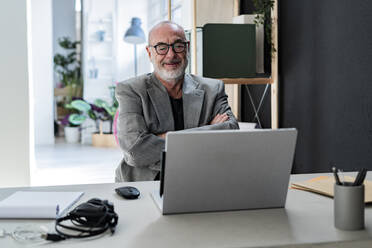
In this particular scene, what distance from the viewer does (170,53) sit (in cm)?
221

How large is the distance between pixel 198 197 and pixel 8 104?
8.25 ft

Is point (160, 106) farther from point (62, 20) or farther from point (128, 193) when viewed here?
point (62, 20)

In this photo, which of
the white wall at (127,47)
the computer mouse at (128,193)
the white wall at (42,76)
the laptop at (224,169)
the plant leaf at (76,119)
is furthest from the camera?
the white wall at (127,47)

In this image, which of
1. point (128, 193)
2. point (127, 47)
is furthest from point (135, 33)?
point (128, 193)

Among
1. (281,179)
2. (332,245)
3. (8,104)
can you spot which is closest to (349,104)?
(281,179)

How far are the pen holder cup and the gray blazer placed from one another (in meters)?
1.10

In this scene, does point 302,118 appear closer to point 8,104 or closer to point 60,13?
point 8,104

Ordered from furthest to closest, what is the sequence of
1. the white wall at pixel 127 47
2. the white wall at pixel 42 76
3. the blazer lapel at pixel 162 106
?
the white wall at pixel 127 47 → the white wall at pixel 42 76 → the blazer lapel at pixel 162 106

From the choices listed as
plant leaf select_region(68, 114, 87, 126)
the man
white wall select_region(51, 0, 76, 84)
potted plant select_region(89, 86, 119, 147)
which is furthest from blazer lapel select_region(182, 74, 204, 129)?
white wall select_region(51, 0, 76, 84)

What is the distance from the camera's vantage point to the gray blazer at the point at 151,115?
2.02m

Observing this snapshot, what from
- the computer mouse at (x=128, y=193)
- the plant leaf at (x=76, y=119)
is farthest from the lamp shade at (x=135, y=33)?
the computer mouse at (x=128, y=193)

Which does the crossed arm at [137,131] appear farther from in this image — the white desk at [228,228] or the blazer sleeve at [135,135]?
the white desk at [228,228]

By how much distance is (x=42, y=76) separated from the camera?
8.19m

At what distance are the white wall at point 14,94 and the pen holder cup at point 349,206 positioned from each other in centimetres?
276
